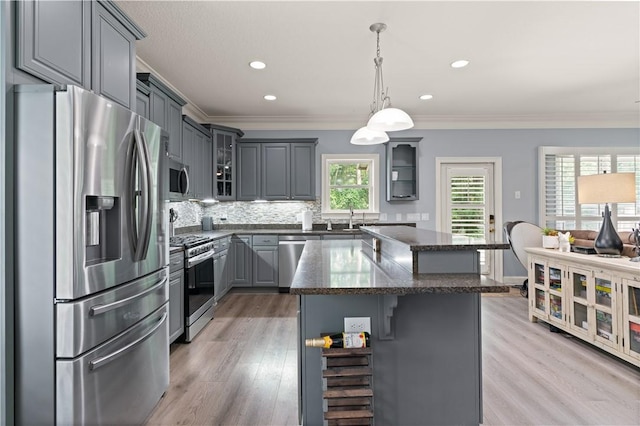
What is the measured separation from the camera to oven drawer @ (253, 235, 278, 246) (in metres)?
4.91

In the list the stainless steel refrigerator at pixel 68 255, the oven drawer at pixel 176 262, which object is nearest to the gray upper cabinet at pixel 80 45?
the stainless steel refrigerator at pixel 68 255

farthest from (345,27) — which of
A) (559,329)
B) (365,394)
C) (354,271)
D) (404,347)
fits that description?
(559,329)

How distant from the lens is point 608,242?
2.91 meters

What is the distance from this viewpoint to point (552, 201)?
17.7 ft

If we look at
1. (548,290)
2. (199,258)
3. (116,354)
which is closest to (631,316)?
(548,290)

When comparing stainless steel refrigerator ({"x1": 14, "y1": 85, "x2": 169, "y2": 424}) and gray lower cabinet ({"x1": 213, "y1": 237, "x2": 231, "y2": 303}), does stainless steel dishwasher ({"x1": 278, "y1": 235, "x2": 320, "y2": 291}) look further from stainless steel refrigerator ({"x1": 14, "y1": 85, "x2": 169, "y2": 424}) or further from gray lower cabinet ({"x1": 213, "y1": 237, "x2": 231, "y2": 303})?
stainless steel refrigerator ({"x1": 14, "y1": 85, "x2": 169, "y2": 424})

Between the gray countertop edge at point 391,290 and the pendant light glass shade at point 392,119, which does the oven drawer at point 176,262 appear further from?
the pendant light glass shade at point 392,119

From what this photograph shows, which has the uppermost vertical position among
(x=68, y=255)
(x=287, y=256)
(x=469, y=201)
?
(x=469, y=201)

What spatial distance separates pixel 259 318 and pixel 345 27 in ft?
9.76

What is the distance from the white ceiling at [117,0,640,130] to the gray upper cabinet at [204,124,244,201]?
13.0 inches

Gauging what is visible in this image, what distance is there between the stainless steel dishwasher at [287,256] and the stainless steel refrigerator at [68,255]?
321 centimetres

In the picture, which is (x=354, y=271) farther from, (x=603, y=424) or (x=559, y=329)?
(x=559, y=329)

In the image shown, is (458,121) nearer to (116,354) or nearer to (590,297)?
(590,297)

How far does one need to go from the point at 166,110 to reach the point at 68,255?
2304 mm
